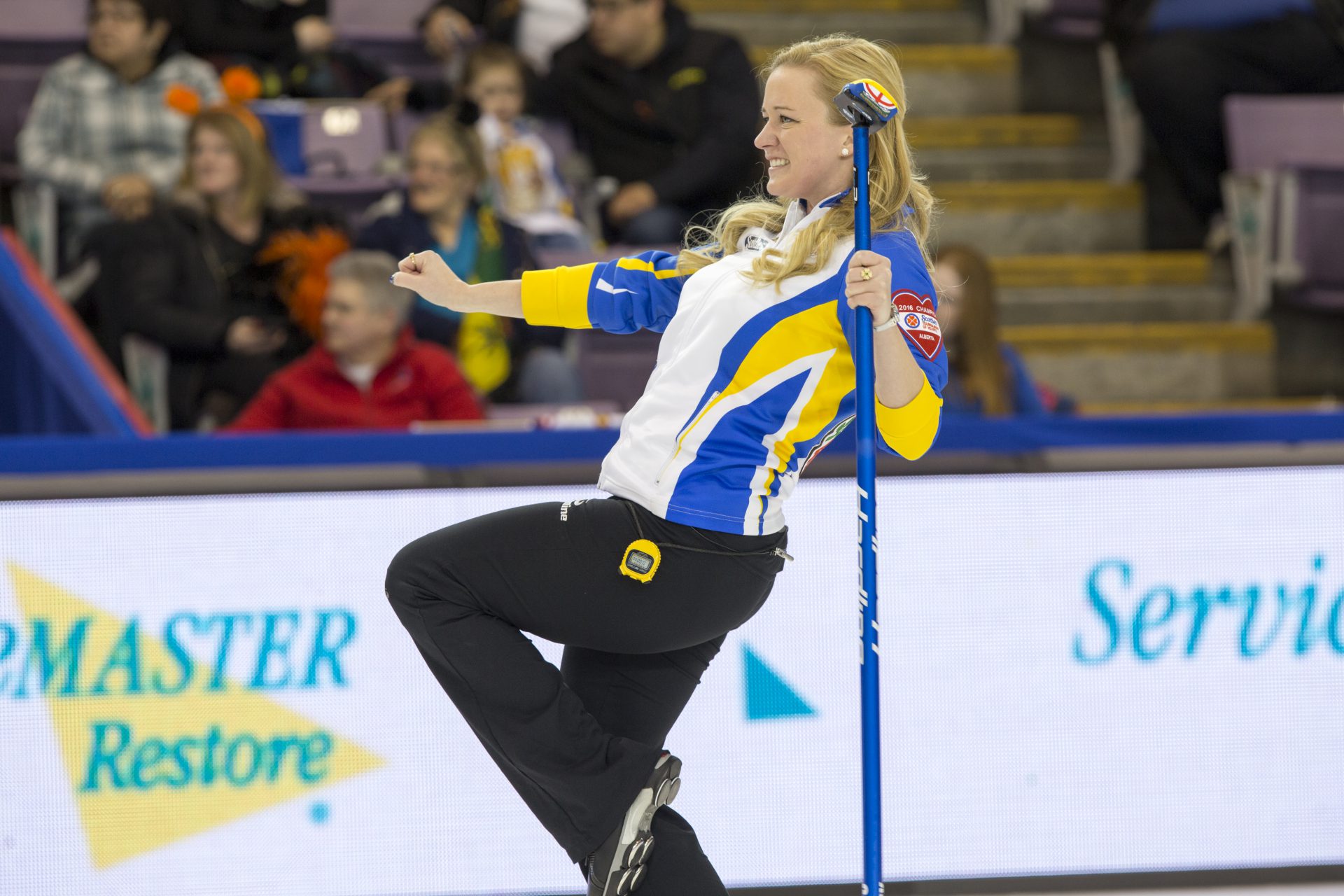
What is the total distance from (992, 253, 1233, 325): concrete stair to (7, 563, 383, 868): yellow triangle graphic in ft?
14.8

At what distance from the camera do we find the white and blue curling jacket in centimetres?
229

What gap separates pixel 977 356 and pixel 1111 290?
7.83ft

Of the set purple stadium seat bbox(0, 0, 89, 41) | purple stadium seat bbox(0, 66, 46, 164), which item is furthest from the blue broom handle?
purple stadium seat bbox(0, 0, 89, 41)

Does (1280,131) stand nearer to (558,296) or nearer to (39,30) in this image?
(558,296)

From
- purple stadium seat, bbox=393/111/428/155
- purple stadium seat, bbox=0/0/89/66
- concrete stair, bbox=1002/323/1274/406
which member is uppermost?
purple stadium seat, bbox=0/0/89/66

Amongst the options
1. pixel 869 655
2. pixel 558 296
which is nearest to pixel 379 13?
pixel 558 296

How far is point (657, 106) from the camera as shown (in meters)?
6.64

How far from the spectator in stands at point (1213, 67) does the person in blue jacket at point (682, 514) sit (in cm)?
485

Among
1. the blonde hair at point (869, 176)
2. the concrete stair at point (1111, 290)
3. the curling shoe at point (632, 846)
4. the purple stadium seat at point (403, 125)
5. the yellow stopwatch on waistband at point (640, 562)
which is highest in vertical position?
the blonde hair at point (869, 176)

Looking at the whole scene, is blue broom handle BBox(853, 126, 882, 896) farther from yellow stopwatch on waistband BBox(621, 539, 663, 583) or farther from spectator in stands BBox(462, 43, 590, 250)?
spectator in stands BBox(462, 43, 590, 250)

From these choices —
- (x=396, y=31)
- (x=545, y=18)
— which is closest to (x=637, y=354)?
(x=545, y=18)

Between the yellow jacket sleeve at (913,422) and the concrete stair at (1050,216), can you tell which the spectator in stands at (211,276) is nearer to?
the concrete stair at (1050,216)

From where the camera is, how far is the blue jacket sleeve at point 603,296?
2.57 meters

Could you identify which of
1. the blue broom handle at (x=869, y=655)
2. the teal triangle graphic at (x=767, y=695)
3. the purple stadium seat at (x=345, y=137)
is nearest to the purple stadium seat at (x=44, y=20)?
the purple stadium seat at (x=345, y=137)
